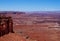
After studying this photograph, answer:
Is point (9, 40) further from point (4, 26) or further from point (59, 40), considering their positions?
point (59, 40)

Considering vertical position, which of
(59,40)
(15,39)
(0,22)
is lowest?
(59,40)

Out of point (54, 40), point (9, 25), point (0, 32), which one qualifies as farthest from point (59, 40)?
point (0, 32)

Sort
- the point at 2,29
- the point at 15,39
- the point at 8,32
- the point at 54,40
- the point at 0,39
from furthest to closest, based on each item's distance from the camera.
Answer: the point at 54,40, the point at 8,32, the point at 2,29, the point at 15,39, the point at 0,39

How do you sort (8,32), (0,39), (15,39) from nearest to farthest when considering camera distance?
(0,39) → (15,39) → (8,32)

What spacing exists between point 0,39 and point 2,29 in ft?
13.8

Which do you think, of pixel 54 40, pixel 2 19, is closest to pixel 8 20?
pixel 2 19

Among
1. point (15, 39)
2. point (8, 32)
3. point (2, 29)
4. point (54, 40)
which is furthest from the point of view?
point (54, 40)

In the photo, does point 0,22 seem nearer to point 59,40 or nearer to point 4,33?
point 4,33

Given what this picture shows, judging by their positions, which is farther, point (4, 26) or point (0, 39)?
point (4, 26)

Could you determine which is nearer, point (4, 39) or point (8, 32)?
point (4, 39)

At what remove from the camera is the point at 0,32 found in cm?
2753

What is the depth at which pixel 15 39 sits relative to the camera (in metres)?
26.7

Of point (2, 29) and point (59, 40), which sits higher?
point (2, 29)

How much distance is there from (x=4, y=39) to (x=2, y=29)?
378 cm
